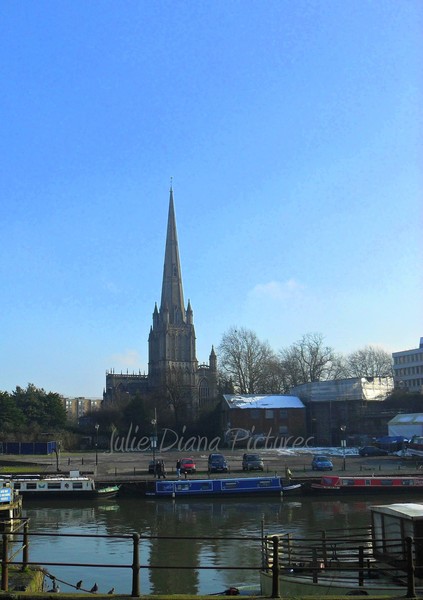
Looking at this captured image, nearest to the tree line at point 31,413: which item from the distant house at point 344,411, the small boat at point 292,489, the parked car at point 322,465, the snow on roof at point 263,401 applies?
the snow on roof at point 263,401

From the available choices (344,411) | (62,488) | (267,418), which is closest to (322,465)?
(62,488)

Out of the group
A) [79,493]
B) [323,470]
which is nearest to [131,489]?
[79,493]

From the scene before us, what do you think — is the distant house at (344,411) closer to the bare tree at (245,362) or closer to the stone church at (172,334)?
the bare tree at (245,362)

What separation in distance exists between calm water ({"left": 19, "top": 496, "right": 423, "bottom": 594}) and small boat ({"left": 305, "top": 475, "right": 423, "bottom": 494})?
118 centimetres

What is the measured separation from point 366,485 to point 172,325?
405 feet

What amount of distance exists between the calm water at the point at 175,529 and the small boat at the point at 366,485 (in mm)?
1181

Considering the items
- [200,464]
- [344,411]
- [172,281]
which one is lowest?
[200,464]

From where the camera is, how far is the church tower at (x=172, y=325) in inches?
6476

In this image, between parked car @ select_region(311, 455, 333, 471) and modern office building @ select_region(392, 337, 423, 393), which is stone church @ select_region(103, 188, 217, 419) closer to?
modern office building @ select_region(392, 337, 423, 393)

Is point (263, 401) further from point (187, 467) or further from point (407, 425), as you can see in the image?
point (187, 467)

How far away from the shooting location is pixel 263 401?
3430 inches

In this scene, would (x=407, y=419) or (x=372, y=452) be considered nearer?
(x=372, y=452)

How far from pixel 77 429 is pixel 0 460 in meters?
24.9

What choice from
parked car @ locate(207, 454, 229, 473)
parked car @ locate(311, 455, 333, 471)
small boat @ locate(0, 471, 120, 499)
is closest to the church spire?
parked car @ locate(207, 454, 229, 473)
